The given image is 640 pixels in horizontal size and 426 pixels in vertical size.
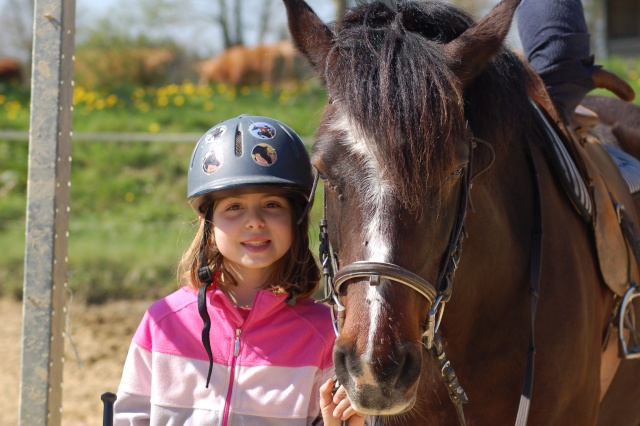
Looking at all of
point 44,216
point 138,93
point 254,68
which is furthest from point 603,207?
point 254,68

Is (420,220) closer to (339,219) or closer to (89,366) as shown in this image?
(339,219)

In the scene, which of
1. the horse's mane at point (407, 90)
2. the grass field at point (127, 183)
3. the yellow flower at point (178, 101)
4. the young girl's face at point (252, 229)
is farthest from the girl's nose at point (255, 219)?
the yellow flower at point (178, 101)

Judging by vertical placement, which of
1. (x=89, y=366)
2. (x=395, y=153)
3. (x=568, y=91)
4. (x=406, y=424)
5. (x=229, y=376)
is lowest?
(x=89, y=366)

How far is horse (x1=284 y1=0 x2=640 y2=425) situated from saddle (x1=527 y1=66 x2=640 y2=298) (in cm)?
4

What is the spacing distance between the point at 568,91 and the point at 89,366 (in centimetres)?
435

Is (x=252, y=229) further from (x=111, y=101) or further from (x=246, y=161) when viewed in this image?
(x=111, y=101)

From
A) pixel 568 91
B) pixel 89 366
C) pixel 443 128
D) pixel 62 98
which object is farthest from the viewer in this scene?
pixel 89 366

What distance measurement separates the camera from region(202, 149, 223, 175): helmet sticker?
240 cm

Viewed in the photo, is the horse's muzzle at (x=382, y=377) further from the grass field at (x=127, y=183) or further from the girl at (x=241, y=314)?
the grass field at (x=127, y=183)

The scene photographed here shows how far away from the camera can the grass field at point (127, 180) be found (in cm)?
784

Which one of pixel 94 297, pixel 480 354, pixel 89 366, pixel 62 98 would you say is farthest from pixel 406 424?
pixel 94 297

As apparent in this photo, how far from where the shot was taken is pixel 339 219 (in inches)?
78.5

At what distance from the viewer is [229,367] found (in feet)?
7.55

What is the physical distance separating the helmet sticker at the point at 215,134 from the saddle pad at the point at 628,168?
182 cm
